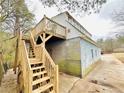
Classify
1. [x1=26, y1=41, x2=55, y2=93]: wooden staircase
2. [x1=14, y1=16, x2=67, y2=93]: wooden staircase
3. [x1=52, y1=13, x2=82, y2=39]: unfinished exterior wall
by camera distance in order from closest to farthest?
[x1=14, y1=16, x2=67, y2=93]: wooden staircase, [x1=26, y1=41, x2=55, y2=93]: wooden staircase, [x1=52, y1=13, x2=82, y2=39]: unfinished exterior wall

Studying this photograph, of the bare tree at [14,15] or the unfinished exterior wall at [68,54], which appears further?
the unfinished exterior wall at [68,54]

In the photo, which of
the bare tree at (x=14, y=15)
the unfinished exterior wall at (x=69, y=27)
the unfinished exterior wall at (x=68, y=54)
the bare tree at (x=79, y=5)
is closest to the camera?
the bare tree at (x=79, y=5)

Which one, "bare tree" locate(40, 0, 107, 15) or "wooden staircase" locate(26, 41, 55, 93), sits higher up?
"bare tree" locate(40, 0, 107, 15)

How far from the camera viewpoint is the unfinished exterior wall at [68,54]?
10.7m

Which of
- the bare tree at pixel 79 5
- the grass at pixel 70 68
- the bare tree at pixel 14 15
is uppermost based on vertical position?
the bare tree at pixel 14 15

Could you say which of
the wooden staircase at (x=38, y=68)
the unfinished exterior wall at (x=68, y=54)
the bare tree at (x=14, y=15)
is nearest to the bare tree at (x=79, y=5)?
the wooden staircase at (x=38, y=68)

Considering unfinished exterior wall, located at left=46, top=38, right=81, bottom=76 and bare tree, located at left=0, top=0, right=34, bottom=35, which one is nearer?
bare tree, located at left=0, top=0, right=34, bottom=35

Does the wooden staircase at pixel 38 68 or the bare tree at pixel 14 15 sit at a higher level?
the bare tree at pixel 14 15

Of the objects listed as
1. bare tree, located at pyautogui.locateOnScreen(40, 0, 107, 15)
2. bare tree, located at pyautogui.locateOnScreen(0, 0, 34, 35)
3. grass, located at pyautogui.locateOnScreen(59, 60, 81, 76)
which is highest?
bare tree, located at pyautogui.locateOnScreen(0, 0, 34, 35)

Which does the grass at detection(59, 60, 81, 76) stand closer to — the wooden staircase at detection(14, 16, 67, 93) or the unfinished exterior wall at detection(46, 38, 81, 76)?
the unfinished exterior wall at detection(46, 38, 81, 76)

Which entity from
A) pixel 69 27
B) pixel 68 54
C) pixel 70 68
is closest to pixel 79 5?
Answer: pixel 68 54

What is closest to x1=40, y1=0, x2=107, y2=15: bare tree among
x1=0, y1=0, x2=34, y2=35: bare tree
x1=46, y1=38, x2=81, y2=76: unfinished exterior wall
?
x1=0, y1=0, x2=34, y2=35: bare tree

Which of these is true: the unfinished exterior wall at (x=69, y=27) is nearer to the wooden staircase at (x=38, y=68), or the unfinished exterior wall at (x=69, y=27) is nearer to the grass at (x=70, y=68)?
the wooden staircase at (x=38, y=68)

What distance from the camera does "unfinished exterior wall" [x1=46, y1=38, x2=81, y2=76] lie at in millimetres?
10664
